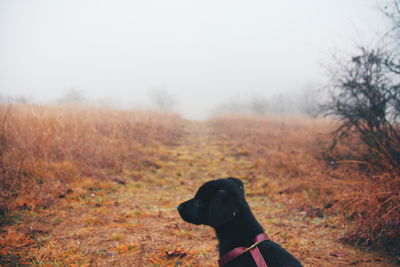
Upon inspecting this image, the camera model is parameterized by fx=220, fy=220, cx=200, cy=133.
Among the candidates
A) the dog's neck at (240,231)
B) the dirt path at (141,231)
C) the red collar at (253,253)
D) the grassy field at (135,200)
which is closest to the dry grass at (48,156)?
the grassy field at (135,200)

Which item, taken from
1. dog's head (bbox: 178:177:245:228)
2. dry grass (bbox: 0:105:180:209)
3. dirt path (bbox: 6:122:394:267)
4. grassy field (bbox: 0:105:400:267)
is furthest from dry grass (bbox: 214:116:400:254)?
dry grass (bbox: 0:105:180:209)

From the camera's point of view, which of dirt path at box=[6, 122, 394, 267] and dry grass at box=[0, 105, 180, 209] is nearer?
dirt path at box=[6, 122, 394, 267]

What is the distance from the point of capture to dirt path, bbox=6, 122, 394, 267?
2.46 m

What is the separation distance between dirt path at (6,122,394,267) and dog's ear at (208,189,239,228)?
34.8 inches

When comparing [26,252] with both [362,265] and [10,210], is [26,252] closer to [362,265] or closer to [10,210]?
[10,210]

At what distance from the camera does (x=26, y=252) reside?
2.38 m

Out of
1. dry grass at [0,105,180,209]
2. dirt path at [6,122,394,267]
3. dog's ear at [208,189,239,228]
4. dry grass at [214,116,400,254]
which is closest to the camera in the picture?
dog's ear at [208,189,239,228]

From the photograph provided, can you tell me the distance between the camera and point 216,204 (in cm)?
190

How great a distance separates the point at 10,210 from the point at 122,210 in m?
1.59

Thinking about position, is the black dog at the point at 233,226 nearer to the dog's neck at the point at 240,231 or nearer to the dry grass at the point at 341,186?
the dog's neck at the point at 240,231

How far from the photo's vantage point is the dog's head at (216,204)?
1870 mm

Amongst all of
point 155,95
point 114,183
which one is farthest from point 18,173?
point 155,95

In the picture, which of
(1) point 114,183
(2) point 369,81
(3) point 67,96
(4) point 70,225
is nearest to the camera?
(4) point 70,225

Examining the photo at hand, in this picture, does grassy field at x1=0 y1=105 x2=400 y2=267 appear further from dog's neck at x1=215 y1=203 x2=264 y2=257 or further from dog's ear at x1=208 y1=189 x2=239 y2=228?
dog's ear at x1=208 y1=189 x2=239 y2=228
